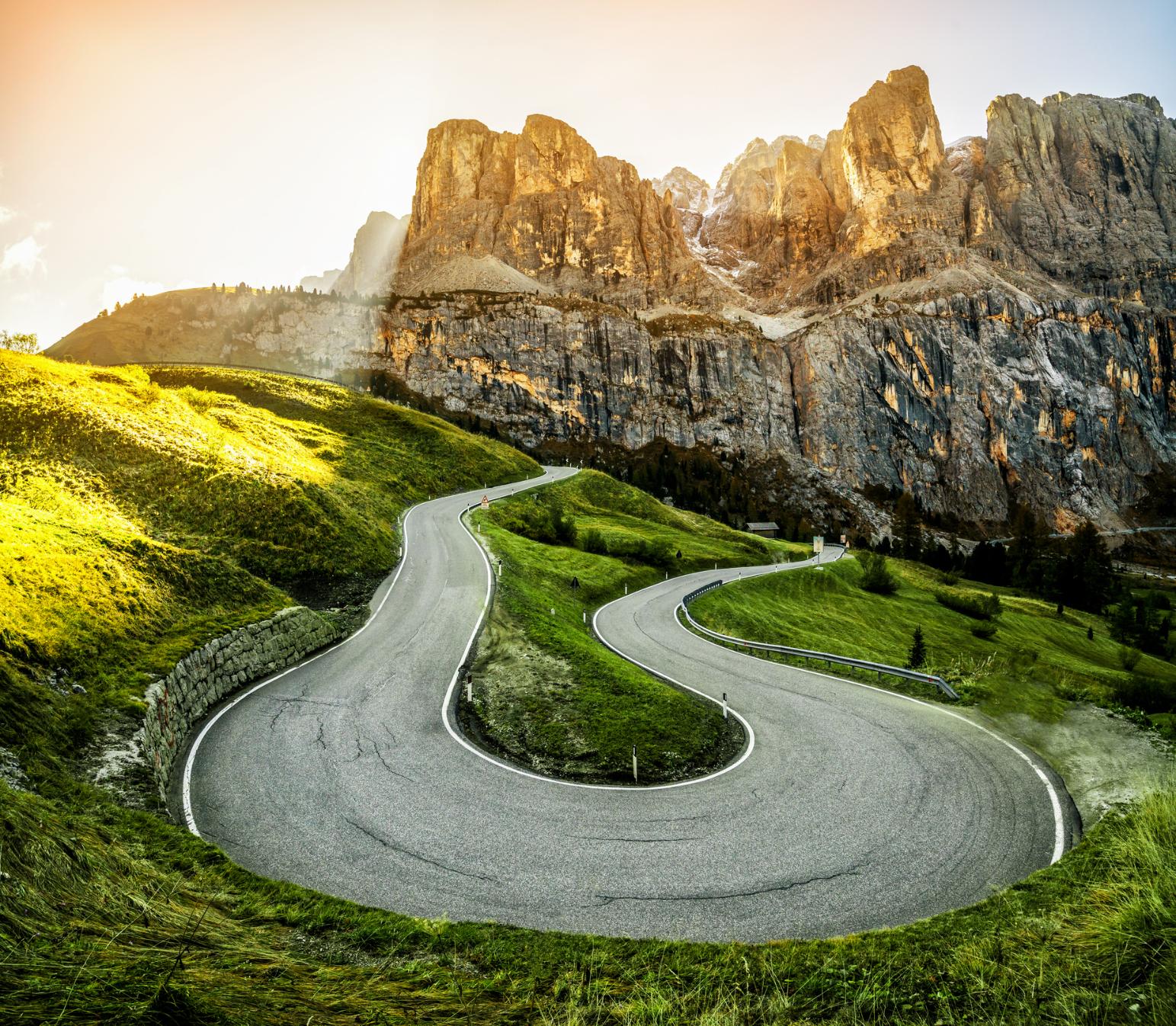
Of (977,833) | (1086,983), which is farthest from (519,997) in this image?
(977,833)

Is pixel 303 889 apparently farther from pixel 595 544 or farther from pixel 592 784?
pixel 595 544

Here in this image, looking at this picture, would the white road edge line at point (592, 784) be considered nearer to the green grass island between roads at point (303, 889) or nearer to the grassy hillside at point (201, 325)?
the green grass island between roads at point (303, 889)

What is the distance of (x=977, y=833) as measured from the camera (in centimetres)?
1209

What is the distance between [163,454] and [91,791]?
32493 millimetres

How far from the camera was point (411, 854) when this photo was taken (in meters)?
11.4

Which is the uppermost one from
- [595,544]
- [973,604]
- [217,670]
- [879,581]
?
[595,544]

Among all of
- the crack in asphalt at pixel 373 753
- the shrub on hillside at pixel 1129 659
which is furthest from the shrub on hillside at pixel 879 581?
the crack in asphalt at pixel 373 753

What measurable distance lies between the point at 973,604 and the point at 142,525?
65646 mm

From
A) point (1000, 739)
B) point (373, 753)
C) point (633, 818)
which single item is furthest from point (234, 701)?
point (1000, 739)

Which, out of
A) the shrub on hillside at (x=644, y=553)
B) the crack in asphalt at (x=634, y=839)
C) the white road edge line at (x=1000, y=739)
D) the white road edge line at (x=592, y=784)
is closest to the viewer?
the white road edge line at (x=1000, y=739)

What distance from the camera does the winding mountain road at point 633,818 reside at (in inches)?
397

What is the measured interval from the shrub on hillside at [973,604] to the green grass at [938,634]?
1.01 m

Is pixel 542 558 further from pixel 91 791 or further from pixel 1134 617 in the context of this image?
pixel 1134 617

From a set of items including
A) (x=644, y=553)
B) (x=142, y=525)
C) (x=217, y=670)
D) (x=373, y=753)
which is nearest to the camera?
(x=373, y=753)
